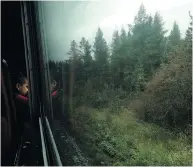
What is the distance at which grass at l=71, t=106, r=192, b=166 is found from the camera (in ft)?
3.02

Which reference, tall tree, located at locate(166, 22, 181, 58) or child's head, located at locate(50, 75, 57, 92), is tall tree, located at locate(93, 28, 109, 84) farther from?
child's head, located at locate(50, 75, 57, 92)

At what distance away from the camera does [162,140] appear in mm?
933

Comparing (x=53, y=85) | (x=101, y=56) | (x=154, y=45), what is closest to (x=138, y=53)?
(x=154, y=45)

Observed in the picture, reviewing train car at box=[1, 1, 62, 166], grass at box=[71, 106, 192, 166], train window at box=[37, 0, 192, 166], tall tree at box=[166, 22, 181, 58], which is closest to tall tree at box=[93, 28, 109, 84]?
train window at box=[37, 0, 192, 166]

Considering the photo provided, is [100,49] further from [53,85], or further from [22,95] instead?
[22,95]

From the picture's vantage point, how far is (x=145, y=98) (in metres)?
0.98

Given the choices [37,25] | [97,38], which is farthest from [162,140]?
[37,25]

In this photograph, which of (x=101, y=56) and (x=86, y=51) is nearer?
(x=101, y=56)

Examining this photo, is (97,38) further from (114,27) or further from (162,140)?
(162,140)

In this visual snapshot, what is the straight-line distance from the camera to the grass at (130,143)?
921 mm

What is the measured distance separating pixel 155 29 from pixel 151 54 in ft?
0.28

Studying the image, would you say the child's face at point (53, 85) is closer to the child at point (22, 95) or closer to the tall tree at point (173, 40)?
the child at point (22, 95)

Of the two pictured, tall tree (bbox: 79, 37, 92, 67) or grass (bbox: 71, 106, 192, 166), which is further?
tall tree (bbox: 79, 37, 92, 67)

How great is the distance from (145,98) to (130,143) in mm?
167
